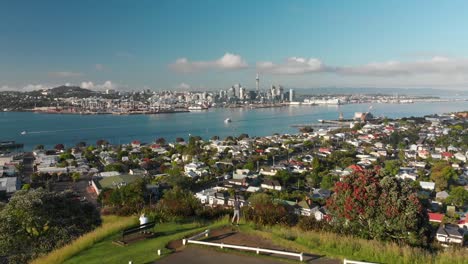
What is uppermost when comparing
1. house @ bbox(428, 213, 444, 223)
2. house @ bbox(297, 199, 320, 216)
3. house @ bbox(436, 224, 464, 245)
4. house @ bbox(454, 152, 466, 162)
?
house @ bbox(436, 224, 464, 245)

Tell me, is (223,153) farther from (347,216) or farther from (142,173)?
(347,216)

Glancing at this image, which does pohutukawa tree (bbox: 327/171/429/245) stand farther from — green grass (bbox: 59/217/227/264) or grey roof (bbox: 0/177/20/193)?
grey roof (bbox: 0/177/20/193)

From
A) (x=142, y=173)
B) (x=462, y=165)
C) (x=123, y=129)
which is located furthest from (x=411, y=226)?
(x=123, y=129)

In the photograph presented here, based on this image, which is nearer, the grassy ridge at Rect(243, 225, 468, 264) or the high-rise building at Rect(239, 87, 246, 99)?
the grassy ridge at Rect(243, 225, 468, 264)

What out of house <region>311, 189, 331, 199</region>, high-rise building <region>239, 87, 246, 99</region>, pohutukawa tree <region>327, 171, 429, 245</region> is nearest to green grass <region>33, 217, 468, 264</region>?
pohutukawa tree <region>327, 171, 429, 245</region>

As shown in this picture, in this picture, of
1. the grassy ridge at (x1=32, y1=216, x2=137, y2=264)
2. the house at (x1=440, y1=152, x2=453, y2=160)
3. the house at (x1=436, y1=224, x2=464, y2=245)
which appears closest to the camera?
the grassy ridge at (x1=32, y1=216, x2=137, y2=264)

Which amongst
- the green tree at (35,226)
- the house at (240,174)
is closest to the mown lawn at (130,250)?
the green tree at (35,226)

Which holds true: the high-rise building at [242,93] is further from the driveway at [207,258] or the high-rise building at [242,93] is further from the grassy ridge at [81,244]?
the driveway at [207,258]
